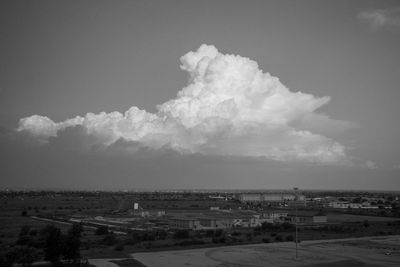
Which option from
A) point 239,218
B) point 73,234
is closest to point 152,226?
point 239,218

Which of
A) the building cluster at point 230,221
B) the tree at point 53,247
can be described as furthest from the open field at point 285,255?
the building cluster at point 230,221

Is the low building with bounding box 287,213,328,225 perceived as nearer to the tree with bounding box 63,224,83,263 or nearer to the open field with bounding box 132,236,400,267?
the open field with bounding box 132,236,400,267

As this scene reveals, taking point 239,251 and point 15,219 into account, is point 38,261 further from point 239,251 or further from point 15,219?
point 15,219

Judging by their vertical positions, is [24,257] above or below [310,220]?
below

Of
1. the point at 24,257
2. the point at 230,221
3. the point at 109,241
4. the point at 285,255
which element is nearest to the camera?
the point at 24,257

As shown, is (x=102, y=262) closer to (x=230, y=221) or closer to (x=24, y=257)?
(x=24, y=257)

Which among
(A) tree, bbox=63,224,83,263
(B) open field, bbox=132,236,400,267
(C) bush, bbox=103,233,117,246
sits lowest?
(B) open field, bbox=132,236,400,267

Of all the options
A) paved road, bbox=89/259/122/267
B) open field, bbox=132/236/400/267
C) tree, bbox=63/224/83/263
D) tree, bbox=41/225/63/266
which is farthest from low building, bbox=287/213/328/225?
tree, bbox=41/225/63/266

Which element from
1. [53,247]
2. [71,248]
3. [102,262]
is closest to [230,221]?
[102,262]
